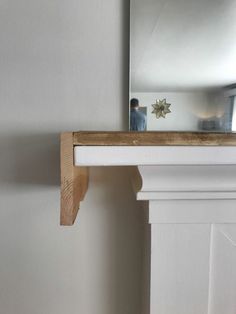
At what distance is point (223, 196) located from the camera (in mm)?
474

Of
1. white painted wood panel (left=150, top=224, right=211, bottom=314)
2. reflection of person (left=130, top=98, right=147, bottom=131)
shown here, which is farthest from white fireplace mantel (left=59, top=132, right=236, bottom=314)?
reflection of person (left=130, top=98, right=147, bottom=131)

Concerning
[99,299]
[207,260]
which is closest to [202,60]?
[207,260]

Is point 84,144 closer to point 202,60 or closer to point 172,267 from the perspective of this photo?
point 172,267

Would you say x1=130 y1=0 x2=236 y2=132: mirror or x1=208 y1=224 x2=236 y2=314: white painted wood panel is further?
x1=130 y1=0 x2=236 y2=132: mirror

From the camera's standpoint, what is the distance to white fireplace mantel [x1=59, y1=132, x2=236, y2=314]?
1.51 ft

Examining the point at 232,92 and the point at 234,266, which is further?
the point at 232,92

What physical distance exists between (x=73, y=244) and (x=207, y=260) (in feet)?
1.17

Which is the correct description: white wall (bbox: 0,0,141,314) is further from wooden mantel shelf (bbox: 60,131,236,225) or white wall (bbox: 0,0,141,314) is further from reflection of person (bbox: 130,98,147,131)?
wooden mantel shelf (bbox: 60,131,236,225)

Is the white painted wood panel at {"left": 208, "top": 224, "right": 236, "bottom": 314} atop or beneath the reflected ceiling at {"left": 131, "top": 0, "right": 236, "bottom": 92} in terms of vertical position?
beneath

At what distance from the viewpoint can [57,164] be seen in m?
0.69

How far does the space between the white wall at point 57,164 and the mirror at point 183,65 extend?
0.14 ft

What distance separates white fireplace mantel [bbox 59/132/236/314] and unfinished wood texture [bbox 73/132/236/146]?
5 centimetres

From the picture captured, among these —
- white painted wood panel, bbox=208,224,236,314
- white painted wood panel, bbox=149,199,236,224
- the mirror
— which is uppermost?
the mirror

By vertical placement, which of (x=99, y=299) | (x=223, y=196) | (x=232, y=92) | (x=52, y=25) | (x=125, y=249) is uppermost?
(x=52, y=25)
